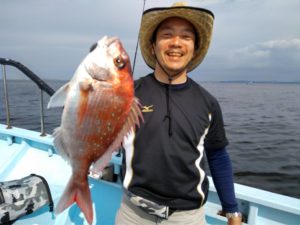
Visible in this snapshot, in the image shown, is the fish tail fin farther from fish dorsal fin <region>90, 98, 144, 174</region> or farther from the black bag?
the black bag

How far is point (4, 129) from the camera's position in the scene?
16.8 feet

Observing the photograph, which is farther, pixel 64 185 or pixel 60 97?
pixel 64 185

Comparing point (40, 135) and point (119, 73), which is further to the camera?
point (40, 135)

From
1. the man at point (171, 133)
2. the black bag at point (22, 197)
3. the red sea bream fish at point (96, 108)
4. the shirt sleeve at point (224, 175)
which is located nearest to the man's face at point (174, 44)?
the man at point (171, 133)

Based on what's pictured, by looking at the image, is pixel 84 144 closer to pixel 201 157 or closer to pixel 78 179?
pixel 78 179

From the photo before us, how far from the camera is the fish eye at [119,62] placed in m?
1.69

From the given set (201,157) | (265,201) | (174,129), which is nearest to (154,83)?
(174,129)

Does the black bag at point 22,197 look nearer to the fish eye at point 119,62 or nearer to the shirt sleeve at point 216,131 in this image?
the shirt sleeve at point 216,131

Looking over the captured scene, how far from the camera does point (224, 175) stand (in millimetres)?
2676

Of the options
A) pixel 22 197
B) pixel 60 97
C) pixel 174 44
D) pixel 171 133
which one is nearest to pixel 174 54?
pixel 174 44

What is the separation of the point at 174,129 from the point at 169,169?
302mm

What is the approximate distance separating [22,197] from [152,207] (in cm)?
176

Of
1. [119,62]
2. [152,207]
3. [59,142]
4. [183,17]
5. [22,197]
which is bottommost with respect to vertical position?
[22,197]

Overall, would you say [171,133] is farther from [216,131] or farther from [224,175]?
[224,175]
